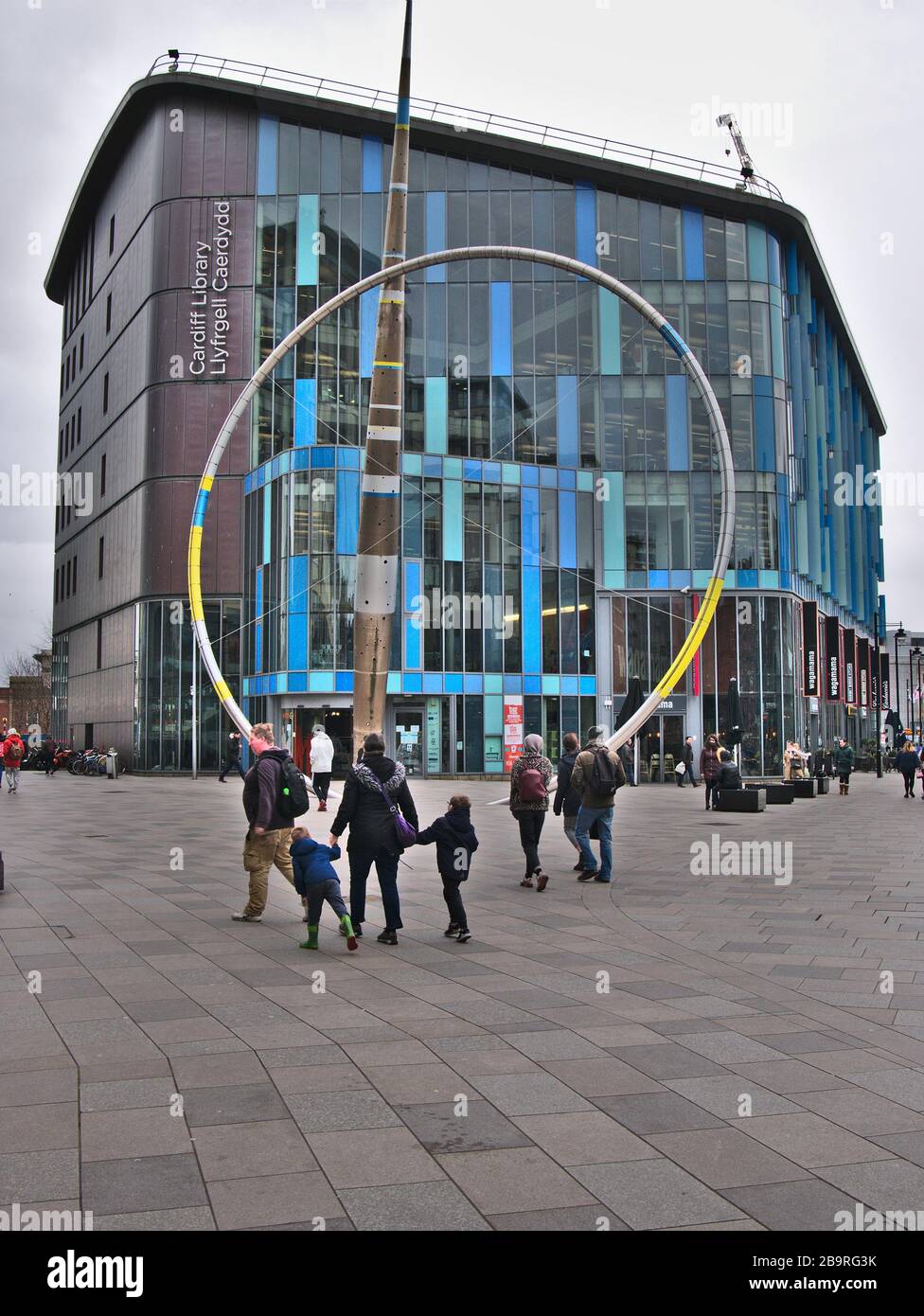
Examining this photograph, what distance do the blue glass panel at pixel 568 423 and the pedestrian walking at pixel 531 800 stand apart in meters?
37.2

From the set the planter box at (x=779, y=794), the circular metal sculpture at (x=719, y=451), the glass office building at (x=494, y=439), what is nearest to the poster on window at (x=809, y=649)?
the glass office building at (x=494, y=439)

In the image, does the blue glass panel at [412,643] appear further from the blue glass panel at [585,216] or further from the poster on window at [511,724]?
the blue glass panel at [585,216]

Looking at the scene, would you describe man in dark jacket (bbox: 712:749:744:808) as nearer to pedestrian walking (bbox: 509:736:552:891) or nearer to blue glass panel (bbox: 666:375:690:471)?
pedestrian walking (bbox: 509:736:552:891)

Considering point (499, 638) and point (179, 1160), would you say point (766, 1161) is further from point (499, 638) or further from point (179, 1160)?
point (499, 638)

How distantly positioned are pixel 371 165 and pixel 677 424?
58.1ft

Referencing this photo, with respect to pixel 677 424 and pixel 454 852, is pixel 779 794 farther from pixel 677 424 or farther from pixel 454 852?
pixel 454 852

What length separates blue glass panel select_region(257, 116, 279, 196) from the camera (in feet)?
174

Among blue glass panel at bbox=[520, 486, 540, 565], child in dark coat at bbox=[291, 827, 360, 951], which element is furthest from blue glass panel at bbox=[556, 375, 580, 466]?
child in dark coat at bbox=[291, 827, 360, 951]

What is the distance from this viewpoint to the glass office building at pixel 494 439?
48.0m

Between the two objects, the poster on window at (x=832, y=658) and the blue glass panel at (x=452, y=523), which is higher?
the blue glass panel at (x=452, y=523)

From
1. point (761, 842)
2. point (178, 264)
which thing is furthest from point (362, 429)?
point (761, 842)

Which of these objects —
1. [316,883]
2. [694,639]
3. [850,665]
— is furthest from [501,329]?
[316,883]

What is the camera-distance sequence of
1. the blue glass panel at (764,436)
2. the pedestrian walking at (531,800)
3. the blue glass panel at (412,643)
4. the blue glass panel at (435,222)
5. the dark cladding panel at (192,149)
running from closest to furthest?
1. the pedestrian walking at (531,800)
2. the blue glass panel at (412,643)
3. the blue glass panel at (764,436)
4. the blue glass panel at (435,222)
5. the dark cladding panel at (192,149)

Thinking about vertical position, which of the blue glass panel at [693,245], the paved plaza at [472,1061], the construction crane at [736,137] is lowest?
the paved plaza at [472,1061]
